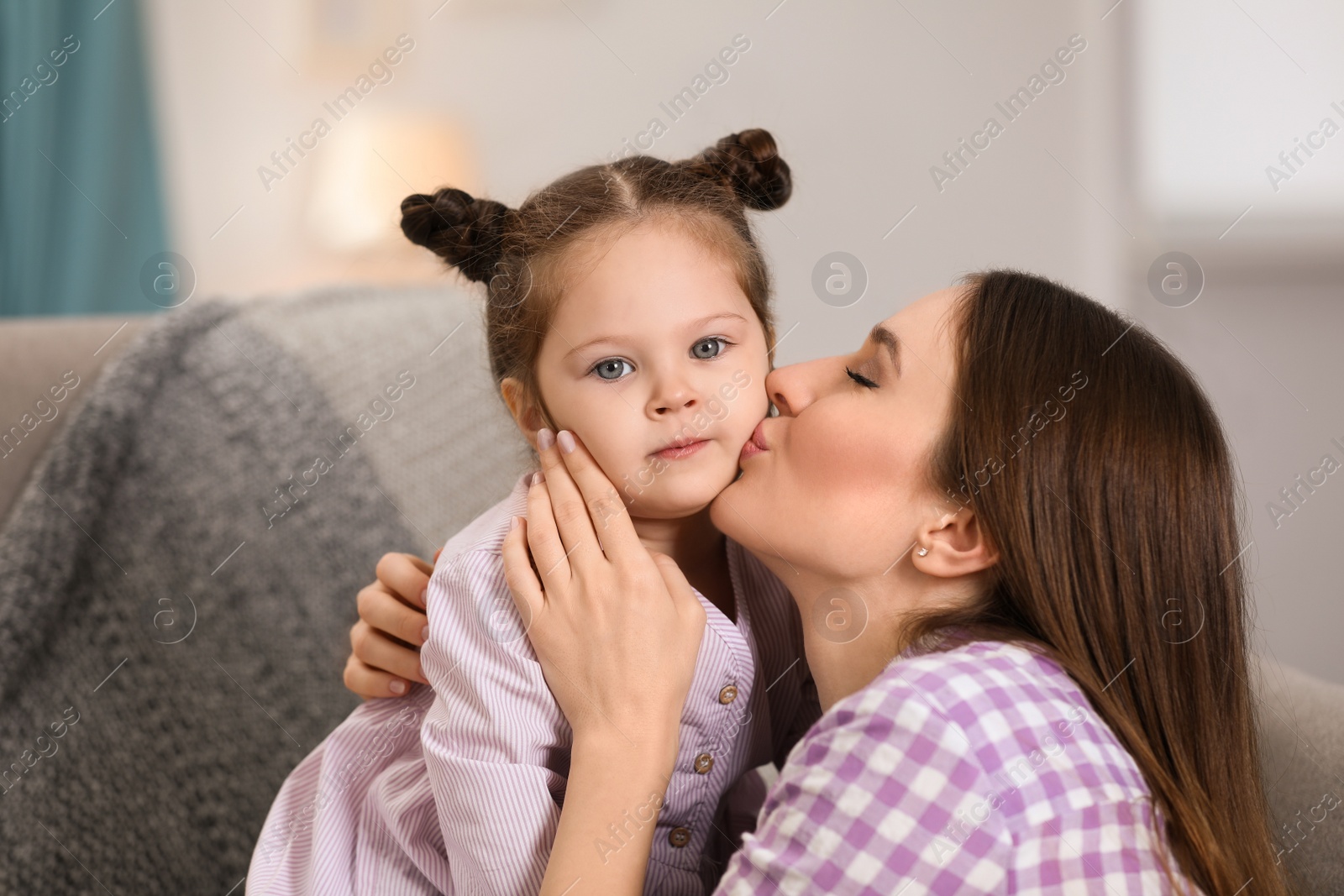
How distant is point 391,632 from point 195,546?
1.66 feet

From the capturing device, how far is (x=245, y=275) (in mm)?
3375

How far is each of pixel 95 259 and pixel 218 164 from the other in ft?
1.56

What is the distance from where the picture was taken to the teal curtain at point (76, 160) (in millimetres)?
3002

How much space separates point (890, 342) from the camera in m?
1.01

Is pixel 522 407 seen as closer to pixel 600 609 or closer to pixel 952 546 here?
pixel 600 609

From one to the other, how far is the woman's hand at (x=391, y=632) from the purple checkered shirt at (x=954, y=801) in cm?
51

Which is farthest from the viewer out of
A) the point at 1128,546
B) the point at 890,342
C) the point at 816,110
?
the point at 816,110

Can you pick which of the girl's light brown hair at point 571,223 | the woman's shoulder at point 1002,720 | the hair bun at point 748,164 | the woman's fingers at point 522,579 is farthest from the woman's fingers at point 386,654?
the hair bun at point 748,164

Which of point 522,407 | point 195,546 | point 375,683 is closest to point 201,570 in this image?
point 195,546

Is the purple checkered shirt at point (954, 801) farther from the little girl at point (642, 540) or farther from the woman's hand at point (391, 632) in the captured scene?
the woman's hand at point (391, 632)

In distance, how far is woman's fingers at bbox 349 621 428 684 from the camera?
1.21 metres

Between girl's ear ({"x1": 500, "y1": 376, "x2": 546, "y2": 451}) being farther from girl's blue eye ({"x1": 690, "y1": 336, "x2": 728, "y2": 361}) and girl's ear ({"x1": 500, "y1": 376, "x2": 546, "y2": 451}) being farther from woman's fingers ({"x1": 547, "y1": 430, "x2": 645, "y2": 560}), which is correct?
girl's blue eye ({"x1": 690, "y1": 336, "x2": 728, "y2": 361})

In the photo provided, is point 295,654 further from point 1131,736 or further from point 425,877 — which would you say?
point 1131,736

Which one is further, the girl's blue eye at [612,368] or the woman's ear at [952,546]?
the girl's blue eye at [612,368]
